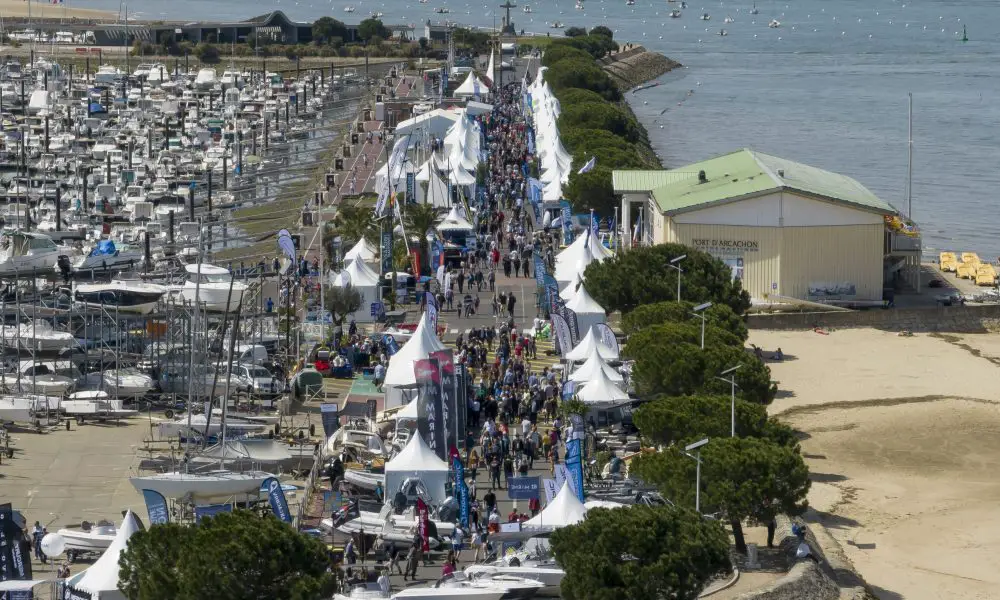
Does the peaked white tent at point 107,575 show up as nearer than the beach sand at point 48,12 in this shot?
Yes

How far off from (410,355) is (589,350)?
441cm

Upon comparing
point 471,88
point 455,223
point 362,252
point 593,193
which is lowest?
point 362,252

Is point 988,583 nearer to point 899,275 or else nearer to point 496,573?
point 496,573

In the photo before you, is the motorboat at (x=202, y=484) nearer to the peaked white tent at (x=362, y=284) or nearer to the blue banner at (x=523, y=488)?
the blue banner at (x=523, y=488)

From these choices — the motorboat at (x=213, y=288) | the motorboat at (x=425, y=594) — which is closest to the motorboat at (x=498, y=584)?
the motorboat at (x=425, y=594)

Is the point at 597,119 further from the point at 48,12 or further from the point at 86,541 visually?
the point at 48,12

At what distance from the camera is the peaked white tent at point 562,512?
111ft

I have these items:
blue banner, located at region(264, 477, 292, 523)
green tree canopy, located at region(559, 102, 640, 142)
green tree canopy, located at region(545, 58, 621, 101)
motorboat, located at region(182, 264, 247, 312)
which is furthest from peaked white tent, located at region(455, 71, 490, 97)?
blue banner, located at region(264, 477, 292, 523)

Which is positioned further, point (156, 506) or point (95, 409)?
point (95, 409)

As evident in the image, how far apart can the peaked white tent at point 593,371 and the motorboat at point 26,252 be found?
25.5 m

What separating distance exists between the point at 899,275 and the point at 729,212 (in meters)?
7.62

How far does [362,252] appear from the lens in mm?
60250

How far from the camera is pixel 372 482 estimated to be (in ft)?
126

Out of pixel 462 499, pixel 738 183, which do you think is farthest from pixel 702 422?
pixel 738 183
